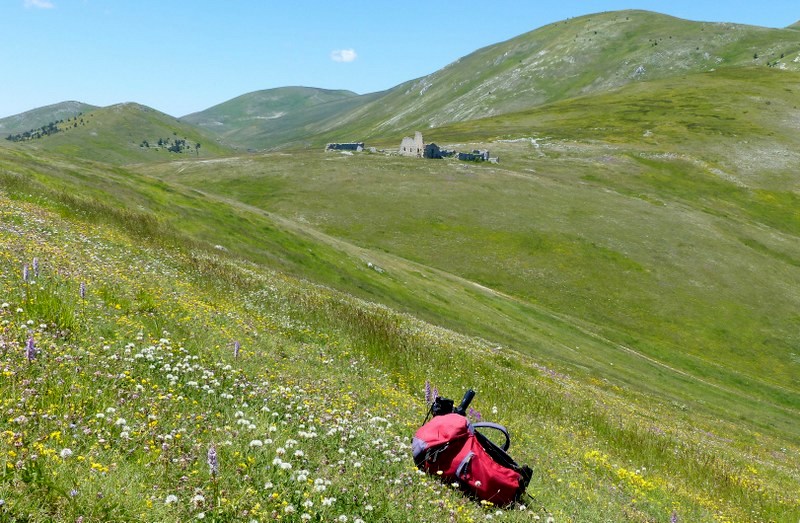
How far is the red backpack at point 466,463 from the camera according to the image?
8.45 meters

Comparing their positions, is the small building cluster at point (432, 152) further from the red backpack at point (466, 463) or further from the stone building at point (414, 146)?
the red backpack at point (466, 463)

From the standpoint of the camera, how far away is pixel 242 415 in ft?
25.3

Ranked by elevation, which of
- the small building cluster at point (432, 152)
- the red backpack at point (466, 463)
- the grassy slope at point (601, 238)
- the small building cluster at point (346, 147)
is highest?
the small building cluster at point (346, 147)

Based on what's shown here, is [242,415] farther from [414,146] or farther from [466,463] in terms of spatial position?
[414,146]

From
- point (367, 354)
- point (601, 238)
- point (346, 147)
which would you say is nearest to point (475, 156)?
point (346, 147)

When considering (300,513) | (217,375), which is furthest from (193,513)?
(217,375)

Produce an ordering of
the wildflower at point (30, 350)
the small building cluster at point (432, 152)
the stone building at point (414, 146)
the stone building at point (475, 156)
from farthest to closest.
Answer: the stone building at point (414, 146), the small building cluster at point (432, 152), the stone building at point (475, 156), the wildflower at point (30, 350)

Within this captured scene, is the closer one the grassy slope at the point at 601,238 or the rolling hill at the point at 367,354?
the rolling hill at the point at 367,354

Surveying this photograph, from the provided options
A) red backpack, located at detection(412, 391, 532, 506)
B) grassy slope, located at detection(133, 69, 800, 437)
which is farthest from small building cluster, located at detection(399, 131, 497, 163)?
red backpack, located at detection(412, 391, 532, 506)

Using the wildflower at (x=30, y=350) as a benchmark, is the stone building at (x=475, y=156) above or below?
below

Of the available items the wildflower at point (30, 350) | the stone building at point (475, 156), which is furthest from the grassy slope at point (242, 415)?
the stone building at point (475, 156)

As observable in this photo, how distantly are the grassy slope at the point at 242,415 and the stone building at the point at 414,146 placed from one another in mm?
125198

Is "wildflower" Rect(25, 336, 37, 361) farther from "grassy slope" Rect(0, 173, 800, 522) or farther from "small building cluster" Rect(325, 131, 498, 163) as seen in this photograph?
"small building cluster" Rect(325, 131, 498, 163)

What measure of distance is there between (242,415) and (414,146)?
462ft
